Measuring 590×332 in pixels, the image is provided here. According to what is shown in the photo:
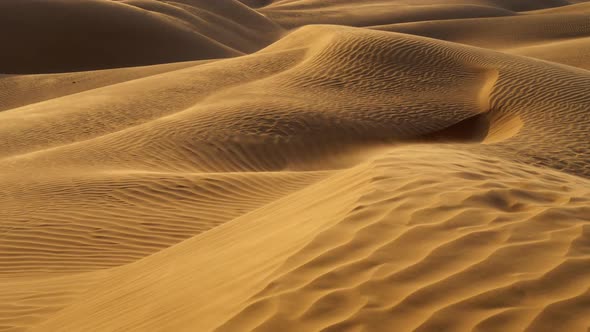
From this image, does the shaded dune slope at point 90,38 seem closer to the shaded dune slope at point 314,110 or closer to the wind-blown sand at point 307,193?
the wind-blown sand at point 307,193

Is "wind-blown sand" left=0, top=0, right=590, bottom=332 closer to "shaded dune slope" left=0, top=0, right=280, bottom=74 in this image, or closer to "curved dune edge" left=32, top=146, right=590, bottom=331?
"curved dune edge" left=32, top=146, right=590, bottom=331

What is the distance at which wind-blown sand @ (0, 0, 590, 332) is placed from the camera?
3.08 m

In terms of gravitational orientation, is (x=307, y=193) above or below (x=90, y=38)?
below

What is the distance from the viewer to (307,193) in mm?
5543

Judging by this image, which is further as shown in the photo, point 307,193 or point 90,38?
point 90,38

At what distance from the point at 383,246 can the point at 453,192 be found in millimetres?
953

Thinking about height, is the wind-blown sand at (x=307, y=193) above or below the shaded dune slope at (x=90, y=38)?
below

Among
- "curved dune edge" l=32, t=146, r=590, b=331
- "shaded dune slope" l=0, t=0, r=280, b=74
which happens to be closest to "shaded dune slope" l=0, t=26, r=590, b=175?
"curved dune edge" l=32, t=146, r=590, b=331

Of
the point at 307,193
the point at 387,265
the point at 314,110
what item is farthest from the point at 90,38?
the point at 387,265

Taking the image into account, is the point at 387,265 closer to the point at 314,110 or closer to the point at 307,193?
the point at 307,193

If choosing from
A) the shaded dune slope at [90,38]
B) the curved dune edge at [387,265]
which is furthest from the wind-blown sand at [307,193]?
the shaded dune slope at [90,38]

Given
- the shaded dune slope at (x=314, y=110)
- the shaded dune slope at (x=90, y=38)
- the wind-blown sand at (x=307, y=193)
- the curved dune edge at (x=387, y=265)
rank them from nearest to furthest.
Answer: the curved dune edge at (x=387, y=265)
the wind-blown sand at (x=307, y=193)
the shaded dune slope at (x=314, y=110)
the shaded dune slope at (x=90, y=38)

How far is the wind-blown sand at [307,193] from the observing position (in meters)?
3.08

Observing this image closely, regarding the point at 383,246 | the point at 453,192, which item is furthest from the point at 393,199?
the point at 383,246
